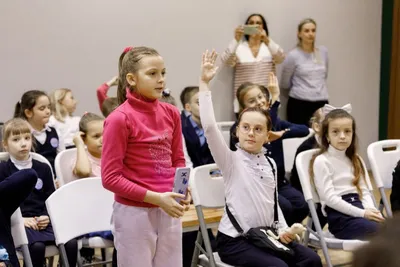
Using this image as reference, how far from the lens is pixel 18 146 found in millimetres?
3129

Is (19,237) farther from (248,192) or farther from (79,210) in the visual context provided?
(248,192)

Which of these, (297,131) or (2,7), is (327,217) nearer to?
(297,131)

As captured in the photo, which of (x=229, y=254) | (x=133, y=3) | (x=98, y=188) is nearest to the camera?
(x=229, y=254)

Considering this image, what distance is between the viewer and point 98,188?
3080mm

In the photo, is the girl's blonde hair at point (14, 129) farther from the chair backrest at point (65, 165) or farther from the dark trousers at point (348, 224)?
the dark trousers at point (348, 224)

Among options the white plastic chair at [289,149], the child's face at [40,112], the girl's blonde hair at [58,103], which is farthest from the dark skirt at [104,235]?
the girl's blonde hair at [58,103]

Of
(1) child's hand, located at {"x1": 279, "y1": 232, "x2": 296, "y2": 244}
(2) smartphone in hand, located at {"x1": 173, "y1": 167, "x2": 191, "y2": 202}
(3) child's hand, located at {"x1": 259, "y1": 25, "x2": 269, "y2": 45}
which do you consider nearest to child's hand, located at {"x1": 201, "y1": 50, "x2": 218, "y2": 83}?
(2) smartphone in hand, located at {"x1": 173, "y1": 167, "x2": 191, "y2": 202}

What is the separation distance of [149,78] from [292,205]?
5.84ft

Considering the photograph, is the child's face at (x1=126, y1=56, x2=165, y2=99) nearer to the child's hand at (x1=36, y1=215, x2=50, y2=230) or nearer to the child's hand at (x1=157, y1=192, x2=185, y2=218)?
the child's hand at (x1=157, y1=192, x2=185, y2=218)

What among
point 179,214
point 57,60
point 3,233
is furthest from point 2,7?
point 179,214

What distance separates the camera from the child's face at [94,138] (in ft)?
11.8

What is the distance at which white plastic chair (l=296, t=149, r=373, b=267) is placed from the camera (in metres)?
3.15

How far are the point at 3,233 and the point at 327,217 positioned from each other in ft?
5.73

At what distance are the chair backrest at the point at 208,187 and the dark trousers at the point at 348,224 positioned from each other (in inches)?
24.8
